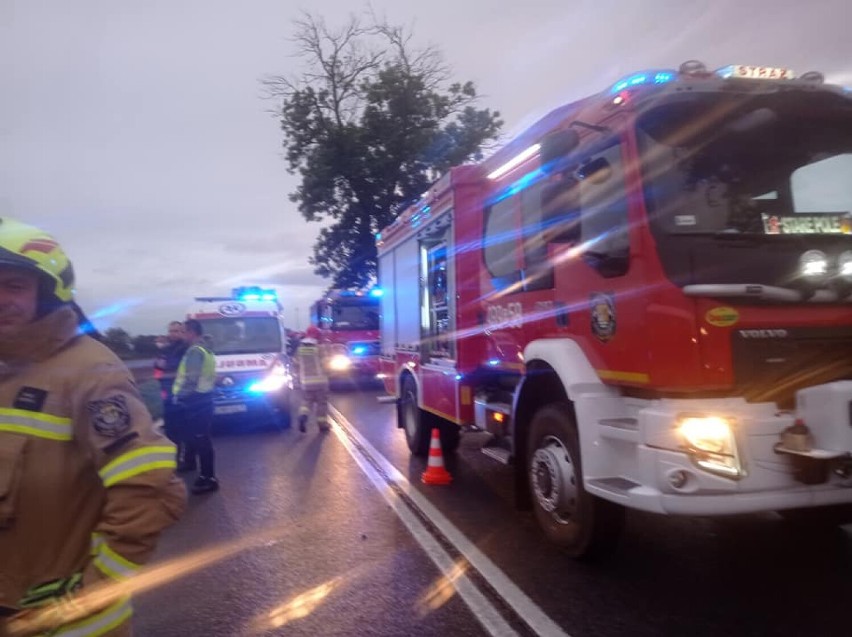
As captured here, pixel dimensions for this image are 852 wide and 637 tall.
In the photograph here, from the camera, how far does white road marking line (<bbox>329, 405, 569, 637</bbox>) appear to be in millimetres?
4367

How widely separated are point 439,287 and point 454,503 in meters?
2.50

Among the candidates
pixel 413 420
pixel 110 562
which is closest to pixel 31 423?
pixel 110 562

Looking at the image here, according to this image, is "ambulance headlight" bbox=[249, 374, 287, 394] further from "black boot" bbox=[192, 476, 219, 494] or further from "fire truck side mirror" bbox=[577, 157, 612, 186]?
"fire truck side mirror" bbox=[577, 157, 612, 186]

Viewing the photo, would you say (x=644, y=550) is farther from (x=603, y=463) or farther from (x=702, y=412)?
(x=702, y=412)

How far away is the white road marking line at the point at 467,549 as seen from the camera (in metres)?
4.37

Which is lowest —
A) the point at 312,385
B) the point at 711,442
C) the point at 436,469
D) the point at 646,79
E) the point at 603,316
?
the point at 436,469

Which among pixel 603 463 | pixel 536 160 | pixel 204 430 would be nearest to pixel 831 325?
pixel 603 463

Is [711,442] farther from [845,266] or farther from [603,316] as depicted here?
[845,266]

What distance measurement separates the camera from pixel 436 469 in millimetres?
8375

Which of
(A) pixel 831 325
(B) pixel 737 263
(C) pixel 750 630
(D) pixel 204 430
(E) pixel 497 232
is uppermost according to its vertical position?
(E) pixel 497 232

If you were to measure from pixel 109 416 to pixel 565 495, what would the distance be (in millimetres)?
4007

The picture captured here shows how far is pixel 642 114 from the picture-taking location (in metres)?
4.73

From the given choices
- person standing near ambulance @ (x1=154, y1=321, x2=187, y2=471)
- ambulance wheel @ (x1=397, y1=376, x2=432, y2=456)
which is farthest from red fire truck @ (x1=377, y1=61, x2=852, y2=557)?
person standing near ambulance @ (x1=154, y1=321, x2=187, y2=471)

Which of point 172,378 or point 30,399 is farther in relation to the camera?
point 172,378
